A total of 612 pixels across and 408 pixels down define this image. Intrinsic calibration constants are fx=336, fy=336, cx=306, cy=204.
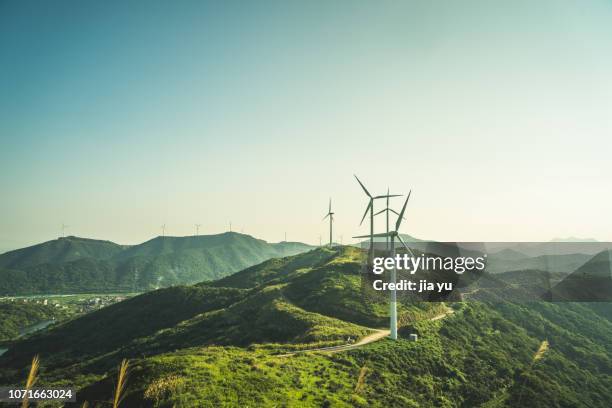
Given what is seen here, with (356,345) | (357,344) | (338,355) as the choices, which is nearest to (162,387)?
(338,355)

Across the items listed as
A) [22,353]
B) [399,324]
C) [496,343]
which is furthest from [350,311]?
[22,353]

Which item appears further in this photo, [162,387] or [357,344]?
[357,344]

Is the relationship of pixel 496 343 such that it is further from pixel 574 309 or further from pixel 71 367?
pixel 71 367

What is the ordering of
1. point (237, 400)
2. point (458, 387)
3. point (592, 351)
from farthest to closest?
point (592, 351)
point (458, 387)
point (237, 400)

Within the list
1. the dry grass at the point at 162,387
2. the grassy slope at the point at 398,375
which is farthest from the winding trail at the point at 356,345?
the dry grass at the point at 162,387

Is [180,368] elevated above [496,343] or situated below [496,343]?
above

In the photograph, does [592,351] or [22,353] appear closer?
[592,351]

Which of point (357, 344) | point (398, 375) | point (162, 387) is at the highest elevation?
point (162, 387)

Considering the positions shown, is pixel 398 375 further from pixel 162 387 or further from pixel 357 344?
pixel 162 387

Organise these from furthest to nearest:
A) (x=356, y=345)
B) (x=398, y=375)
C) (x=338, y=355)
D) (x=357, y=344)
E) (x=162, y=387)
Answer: (x=357, y=344) → (x=356, y=345) → (x=338, y=355) → (x=398, y=375) → (x=162, y=387)
